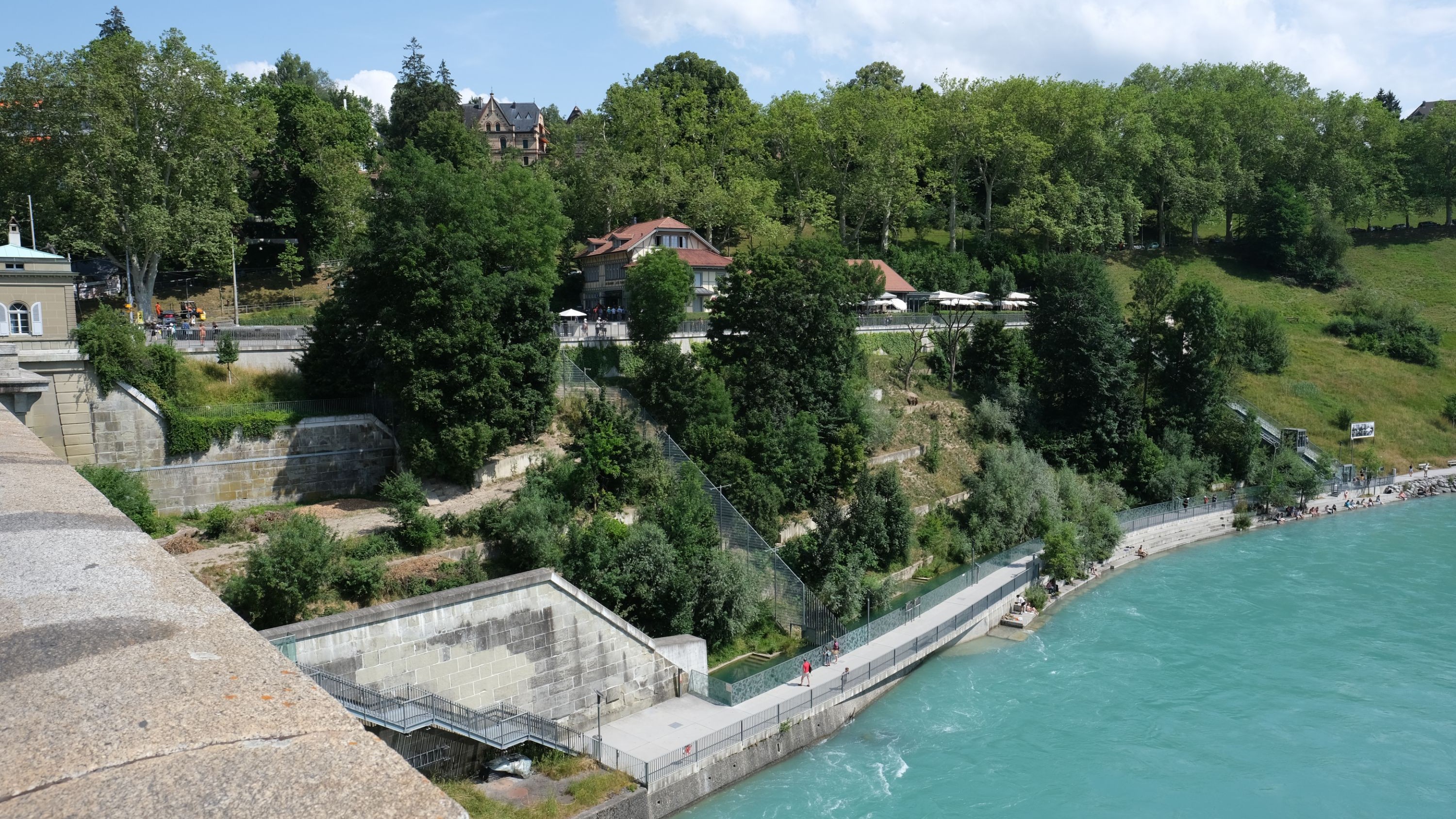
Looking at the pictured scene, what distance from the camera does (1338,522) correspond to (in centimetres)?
4019

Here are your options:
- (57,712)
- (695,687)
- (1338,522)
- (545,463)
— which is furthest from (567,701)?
(1338,522)

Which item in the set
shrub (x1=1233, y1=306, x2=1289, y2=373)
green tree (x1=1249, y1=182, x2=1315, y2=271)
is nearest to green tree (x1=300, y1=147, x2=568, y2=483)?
shrub (x1=1233, y1=306, x2=1289, y2=373)

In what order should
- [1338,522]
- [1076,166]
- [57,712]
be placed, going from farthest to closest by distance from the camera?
[1076,166] → [1338,522] → [57,712]

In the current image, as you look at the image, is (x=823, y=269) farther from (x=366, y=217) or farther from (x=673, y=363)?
(x=366, y=217)

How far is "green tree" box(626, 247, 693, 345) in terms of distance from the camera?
31781mm

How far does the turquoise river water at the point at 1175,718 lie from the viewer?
1886 cm

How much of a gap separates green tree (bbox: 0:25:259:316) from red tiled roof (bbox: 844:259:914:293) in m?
27.0

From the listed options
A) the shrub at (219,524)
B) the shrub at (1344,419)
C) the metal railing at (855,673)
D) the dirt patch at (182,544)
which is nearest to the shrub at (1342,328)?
the shrub at (1344,419)

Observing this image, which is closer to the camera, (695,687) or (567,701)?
(567,701)

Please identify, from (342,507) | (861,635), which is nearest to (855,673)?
(861,635)

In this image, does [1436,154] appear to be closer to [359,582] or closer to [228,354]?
[228,354]

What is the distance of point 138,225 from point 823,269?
2206 cm

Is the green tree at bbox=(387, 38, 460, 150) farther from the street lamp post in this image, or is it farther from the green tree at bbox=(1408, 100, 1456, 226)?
Answer: the green tree at bbox=(1408, 100, 1456, 226)

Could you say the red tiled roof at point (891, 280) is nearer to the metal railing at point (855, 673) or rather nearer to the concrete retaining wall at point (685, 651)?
the metal railing at point (855, 673)
